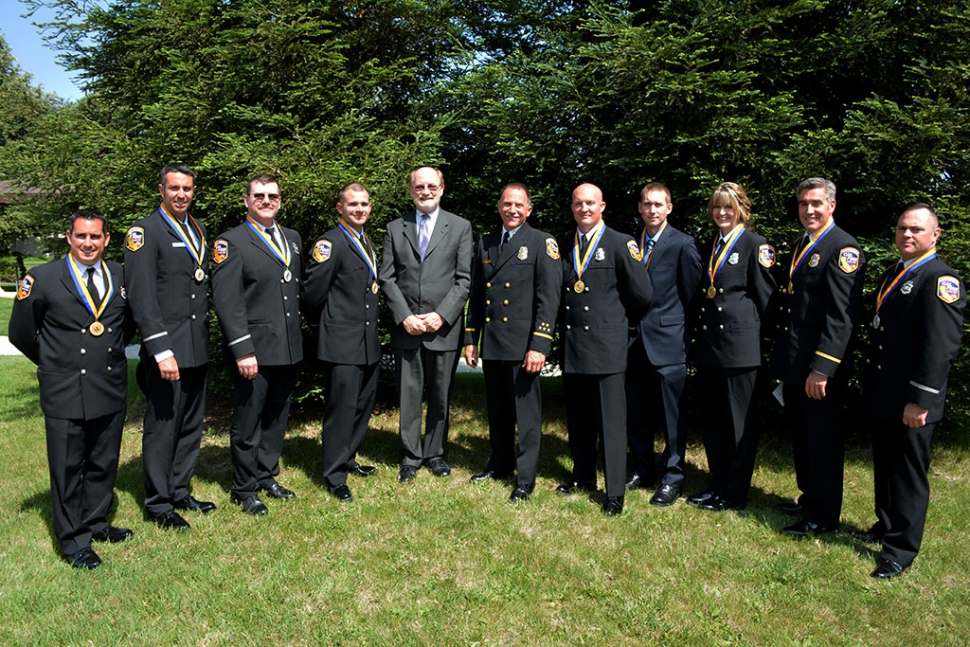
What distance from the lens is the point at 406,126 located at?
264 inches

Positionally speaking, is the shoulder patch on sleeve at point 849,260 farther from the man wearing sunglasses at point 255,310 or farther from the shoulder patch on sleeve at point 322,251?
the man wearing sunglasses at point 255,310

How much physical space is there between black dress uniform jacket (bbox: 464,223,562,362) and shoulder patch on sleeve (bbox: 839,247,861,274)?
1821mm

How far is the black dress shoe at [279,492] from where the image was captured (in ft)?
16.5

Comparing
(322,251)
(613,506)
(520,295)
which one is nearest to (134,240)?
(322,251)

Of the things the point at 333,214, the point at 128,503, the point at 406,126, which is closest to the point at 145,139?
the point at 333,214

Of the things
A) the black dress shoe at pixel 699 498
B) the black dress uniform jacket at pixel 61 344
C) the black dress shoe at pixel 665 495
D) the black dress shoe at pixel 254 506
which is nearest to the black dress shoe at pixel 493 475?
the black dress shoe at pixel 665 495

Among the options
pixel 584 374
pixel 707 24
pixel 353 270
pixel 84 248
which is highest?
pixel 707 24

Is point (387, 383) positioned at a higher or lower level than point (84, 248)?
lower

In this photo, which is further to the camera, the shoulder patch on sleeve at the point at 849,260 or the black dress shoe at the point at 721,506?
the black dress shoe at the point at 721,506

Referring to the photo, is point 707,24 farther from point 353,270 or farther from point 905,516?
point 905,516

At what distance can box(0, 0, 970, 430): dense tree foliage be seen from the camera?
530cm

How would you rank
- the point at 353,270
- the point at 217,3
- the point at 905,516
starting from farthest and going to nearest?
the point at 217,3 → the point at 353,270 → the point at 905,516

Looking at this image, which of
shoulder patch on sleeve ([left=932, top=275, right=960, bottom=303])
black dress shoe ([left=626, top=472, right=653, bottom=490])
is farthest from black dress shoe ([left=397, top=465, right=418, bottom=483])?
shoulder patch on sleeve ([left=932, top=275, right=960, bottom=303])

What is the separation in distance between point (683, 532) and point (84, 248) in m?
4.14
